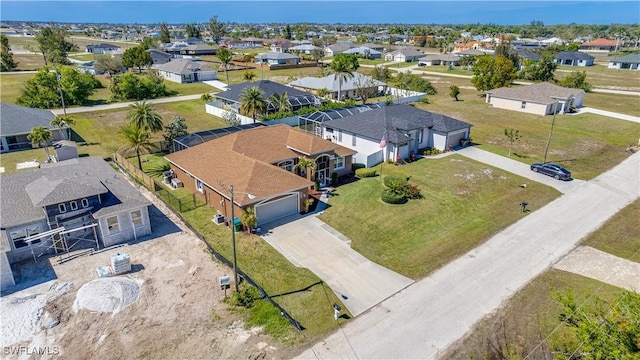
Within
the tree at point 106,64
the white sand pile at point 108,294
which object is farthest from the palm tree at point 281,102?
the tree at point 106,64

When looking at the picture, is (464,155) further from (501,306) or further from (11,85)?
(11,85)

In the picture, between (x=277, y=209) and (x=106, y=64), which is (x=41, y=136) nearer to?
(x=277, y=209)

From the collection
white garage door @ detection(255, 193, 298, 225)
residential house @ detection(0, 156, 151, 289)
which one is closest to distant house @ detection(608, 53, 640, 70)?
white garage door @ detection(255, 193, 298, 225)

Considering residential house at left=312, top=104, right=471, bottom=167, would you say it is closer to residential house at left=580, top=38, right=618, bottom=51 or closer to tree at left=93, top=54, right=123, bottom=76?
tree at left=93, top=54, right=123, bottom=76

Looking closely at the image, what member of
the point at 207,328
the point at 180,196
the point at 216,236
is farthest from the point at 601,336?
the point at 180,196

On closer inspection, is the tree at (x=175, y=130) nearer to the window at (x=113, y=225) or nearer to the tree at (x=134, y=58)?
the window at (x=113, y=225)

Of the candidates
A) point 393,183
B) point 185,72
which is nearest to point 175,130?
point 393,183

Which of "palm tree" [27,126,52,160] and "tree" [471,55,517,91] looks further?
"tree" [471,55,517,91]
